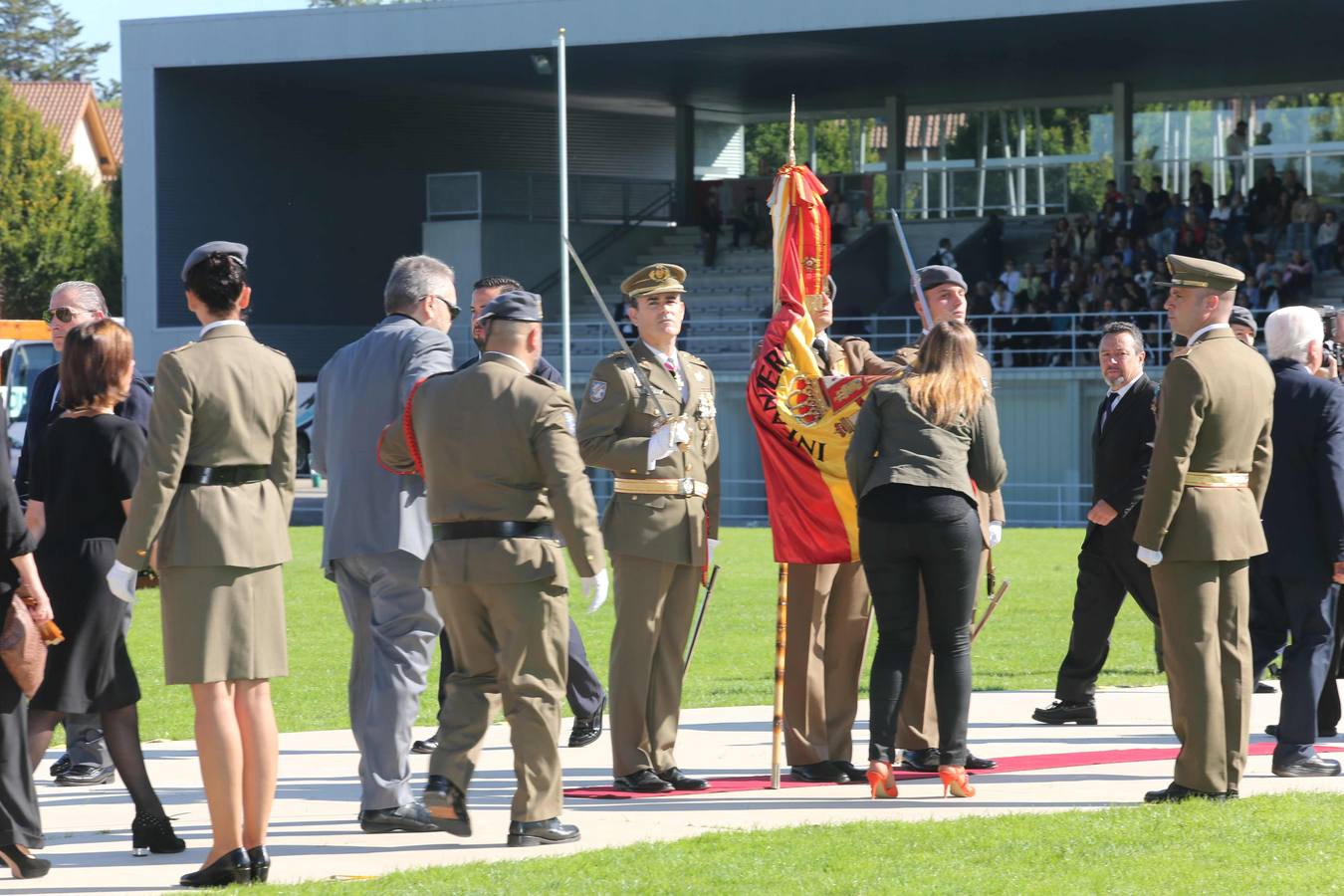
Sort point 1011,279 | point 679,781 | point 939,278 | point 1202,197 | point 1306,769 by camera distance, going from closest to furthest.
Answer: point 679,781, point 1306,769, point 939,278, point 1011,279, point 1202,197

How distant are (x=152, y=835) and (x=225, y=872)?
0.75 metres

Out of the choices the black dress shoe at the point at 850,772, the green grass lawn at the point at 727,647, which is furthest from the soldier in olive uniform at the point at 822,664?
the green grass lawn at the point at 727,647

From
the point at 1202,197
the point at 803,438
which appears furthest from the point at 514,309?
the point at 1202,197

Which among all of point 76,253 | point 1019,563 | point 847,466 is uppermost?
point 76,253

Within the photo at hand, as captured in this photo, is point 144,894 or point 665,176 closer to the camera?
point 144,894

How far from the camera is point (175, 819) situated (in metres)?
7.54

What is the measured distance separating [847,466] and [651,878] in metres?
2.14

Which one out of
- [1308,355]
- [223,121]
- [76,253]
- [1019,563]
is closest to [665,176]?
[223,121]

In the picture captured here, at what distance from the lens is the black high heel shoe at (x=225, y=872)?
624 cm

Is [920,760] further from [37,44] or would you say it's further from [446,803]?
[37,44]

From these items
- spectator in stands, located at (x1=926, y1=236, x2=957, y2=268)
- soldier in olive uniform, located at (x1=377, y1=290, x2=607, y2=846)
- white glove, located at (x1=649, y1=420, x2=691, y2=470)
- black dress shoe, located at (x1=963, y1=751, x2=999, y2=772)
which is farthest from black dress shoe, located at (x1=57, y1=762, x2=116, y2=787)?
spectator in stands, located at (x1=926, y1=236, x2=957, y2=268)

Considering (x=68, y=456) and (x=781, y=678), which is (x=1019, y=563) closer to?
(x=781, y=678)

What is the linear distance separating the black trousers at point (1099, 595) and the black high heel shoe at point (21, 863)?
17.7ft

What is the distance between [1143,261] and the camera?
109ft
